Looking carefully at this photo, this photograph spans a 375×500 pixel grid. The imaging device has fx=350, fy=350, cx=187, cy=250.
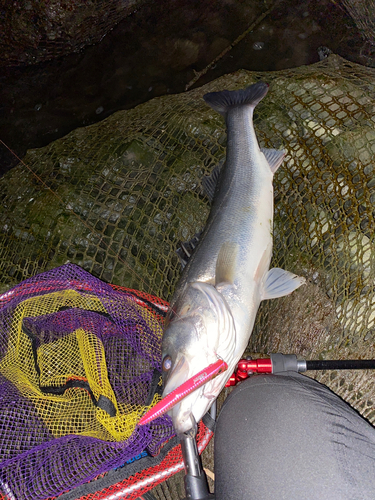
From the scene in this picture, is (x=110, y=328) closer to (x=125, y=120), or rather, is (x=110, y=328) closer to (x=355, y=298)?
(x=355, y=298)

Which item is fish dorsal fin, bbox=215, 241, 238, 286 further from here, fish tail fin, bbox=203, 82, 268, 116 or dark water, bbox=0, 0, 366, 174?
dark water, bbox=0, 0, 366, 174

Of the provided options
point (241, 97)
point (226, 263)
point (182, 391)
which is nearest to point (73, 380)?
point (182, 391)

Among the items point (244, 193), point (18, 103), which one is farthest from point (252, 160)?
point (18, 103)

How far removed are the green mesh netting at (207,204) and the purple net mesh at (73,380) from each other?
0.42 meters

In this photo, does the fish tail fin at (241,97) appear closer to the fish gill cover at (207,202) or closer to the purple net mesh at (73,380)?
the fish gill cover at (207,202)

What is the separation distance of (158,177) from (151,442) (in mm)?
1937

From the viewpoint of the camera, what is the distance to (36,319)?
2.34 m

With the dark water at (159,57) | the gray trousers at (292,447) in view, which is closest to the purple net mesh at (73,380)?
the gray trousers at (292,447)

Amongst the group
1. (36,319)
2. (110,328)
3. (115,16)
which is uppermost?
(115,16)

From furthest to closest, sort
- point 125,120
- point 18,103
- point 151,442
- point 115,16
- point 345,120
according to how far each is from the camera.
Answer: point 18,103
point 115,16
point 125,120
point 345,120
point 151,442

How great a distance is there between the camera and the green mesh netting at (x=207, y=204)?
2332 mm

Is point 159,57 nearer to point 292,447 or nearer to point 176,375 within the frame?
point 176,375

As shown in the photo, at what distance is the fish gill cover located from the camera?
91.7 inches

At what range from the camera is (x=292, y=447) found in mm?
1509
